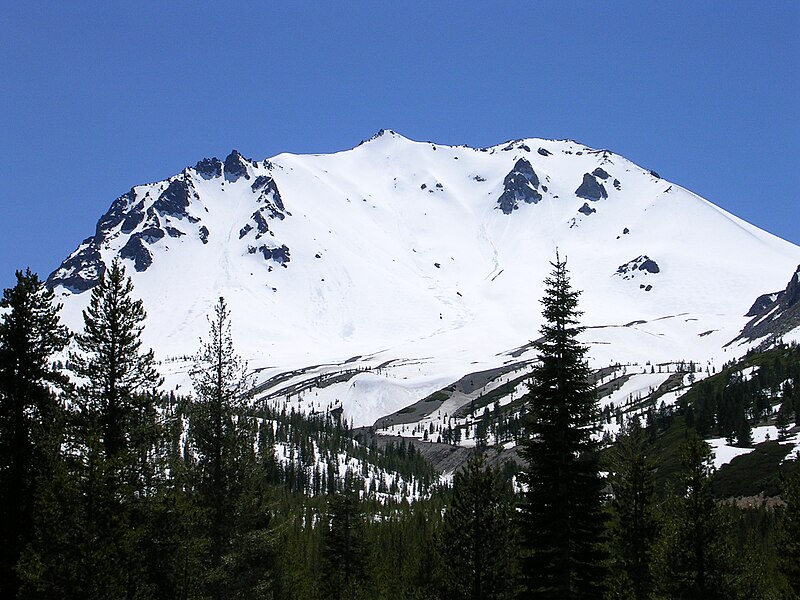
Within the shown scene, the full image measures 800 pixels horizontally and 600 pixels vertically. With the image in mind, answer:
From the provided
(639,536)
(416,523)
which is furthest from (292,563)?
(416,523)

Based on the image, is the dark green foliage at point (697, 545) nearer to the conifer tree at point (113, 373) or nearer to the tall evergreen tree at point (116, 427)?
the tall evergreen tree at point (116, 427)

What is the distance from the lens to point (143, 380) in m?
34.4

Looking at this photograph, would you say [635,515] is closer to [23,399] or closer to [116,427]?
[116,427]

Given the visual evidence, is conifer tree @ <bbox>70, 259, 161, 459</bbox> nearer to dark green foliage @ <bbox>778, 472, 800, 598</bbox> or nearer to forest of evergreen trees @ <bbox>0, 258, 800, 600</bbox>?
forest of evergreen trees @ <bbox>0, 258, 800, 600</bbox>

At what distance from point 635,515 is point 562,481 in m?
10.6

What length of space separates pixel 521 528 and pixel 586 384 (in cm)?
681

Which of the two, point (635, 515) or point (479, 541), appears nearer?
point (479, 541)

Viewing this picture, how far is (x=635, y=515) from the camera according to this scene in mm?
40000

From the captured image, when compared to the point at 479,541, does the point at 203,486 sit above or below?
above

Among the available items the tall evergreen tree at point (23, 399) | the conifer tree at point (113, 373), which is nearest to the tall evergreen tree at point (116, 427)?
the conifer tree at point (113, 373)

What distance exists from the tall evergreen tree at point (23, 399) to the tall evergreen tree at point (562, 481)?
63.7 feet

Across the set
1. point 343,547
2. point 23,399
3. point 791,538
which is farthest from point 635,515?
point 23,399

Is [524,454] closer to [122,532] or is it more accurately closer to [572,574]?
[572,574]

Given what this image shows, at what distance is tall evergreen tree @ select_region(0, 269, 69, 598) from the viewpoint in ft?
106
